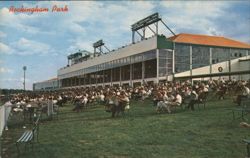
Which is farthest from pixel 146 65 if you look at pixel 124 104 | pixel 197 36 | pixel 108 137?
pixel 108 137

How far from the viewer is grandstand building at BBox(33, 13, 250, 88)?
4622 centimetres

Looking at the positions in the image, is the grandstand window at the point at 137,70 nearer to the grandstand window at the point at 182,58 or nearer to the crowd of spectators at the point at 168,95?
the grandstand window at the point at 182,58

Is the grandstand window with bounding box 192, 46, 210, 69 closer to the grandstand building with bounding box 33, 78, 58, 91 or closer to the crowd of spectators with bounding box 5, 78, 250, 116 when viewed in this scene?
the crowd of spectators with bounding box 5, 78, 250, 116

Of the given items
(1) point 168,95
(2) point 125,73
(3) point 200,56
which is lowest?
(1) point 168,95

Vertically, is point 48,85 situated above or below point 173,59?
below

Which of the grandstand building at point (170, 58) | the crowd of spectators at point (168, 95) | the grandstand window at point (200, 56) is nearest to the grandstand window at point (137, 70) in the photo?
the grandstand building at point (170, 58)

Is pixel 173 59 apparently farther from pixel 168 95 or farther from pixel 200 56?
pixel 168 95

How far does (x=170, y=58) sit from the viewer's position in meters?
46.5

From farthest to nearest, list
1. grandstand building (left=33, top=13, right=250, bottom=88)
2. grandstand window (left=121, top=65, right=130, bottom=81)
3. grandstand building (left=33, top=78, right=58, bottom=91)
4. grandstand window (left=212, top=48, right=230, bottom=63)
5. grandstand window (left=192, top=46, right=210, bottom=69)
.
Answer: grandstand building (left=33, top=78, right=58, bottom=91)
grandstand window (left=121, top=65, right=130, bottom=81)
grandstand window (left=212, top=48, right=230, bottom=63)
grandstand window (left=192, top=46, right=210, bottom=69)
grandstand building (left=33, top=13, right=250, bottom=88)

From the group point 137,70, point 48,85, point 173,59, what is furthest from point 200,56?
point 48,85

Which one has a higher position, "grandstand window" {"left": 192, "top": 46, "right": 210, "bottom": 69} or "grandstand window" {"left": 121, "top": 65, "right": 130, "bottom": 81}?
"grandstand window" {"left": 192, "top": 46, "right": 210, "bottom": 69}

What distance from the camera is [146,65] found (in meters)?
48.9

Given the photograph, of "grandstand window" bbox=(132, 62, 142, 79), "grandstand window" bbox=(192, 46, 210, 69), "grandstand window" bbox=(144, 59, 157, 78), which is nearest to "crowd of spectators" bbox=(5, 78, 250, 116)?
"grandstand window" bbox=(144, 59, 157, 78)

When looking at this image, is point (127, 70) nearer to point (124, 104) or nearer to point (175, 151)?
point (124, 104)
